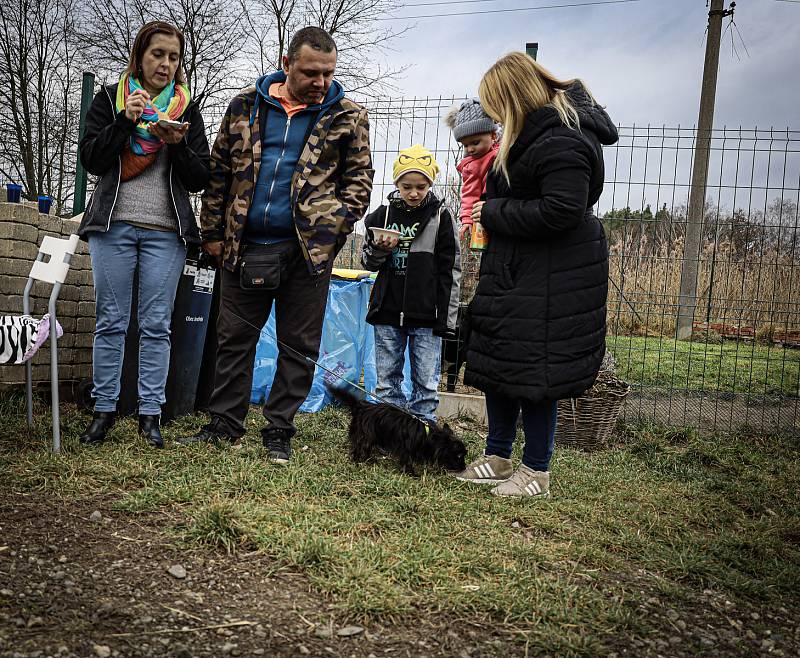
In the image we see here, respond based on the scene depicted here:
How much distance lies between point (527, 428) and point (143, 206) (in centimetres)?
207

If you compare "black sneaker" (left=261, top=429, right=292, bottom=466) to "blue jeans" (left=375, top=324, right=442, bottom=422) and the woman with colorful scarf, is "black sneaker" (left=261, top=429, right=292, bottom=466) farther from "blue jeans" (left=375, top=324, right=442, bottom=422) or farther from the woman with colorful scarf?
"blue jeans" (left=375, top=324, right=442, bottom=422)

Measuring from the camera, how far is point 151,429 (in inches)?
134

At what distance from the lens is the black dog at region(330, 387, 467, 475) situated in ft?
10.6

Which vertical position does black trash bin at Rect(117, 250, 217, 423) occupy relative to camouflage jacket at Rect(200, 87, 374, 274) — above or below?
below

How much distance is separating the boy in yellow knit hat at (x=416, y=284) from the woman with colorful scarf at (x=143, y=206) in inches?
41.3

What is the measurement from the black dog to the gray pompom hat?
1.46m

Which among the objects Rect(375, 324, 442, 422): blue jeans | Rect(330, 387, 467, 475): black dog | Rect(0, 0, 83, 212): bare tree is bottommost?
Rect(330, 387, 467, 475): black dog

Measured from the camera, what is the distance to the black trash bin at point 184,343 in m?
3.88

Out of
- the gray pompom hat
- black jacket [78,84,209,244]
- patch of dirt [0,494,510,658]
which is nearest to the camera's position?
patch of dirt [0,494,510,658]

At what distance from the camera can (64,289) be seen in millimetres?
4496

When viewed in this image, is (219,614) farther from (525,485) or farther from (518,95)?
(518,95)

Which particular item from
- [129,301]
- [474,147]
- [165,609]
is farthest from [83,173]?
[165,609]

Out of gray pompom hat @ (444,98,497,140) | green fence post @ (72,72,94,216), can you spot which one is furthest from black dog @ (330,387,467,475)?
green fence post @ (72,72,94,216)

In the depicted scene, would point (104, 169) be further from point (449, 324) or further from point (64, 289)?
point (449, 324)
